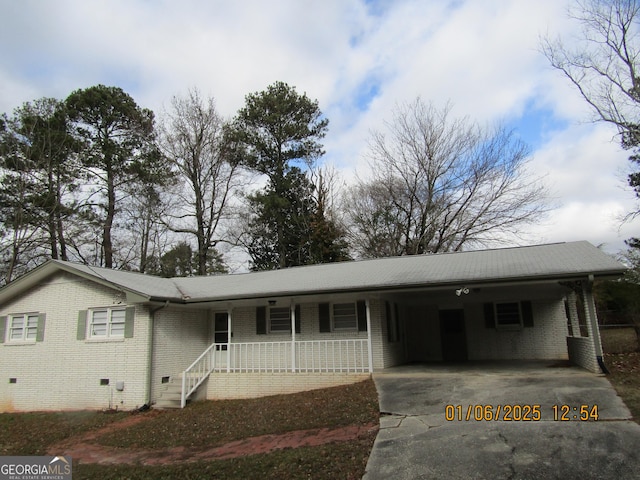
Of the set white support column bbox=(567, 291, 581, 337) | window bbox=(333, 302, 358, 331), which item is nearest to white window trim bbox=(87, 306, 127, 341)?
window bbox=(333, 302, 358, 331)

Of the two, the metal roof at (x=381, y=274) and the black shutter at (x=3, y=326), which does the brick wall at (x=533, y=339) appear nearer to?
the metal roof at (x=381, y=274)

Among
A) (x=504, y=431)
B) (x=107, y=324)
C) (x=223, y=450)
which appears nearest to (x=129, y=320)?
(x=107, y=324)

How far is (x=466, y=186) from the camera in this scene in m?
26.6

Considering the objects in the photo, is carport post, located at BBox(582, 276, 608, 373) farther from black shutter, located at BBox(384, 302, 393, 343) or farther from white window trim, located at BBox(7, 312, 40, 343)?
white window trim, located at BBox(7, 312, 40, 343)

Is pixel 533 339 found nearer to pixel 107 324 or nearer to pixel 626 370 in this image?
pixel 626 370

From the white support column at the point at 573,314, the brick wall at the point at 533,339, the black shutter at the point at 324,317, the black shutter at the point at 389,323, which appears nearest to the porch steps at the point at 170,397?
the black shutter at the point at 324,317

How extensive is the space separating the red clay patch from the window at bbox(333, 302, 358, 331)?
5716 millimetres

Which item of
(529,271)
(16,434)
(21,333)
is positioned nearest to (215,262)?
(21,333)

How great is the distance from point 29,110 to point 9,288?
13.6 m

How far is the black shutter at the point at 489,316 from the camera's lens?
1551 cm

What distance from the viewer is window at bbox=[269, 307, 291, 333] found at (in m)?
15.0

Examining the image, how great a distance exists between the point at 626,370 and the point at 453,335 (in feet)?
21.0

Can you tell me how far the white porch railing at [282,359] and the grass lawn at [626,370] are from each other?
19.8ft

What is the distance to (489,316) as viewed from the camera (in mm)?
15547
